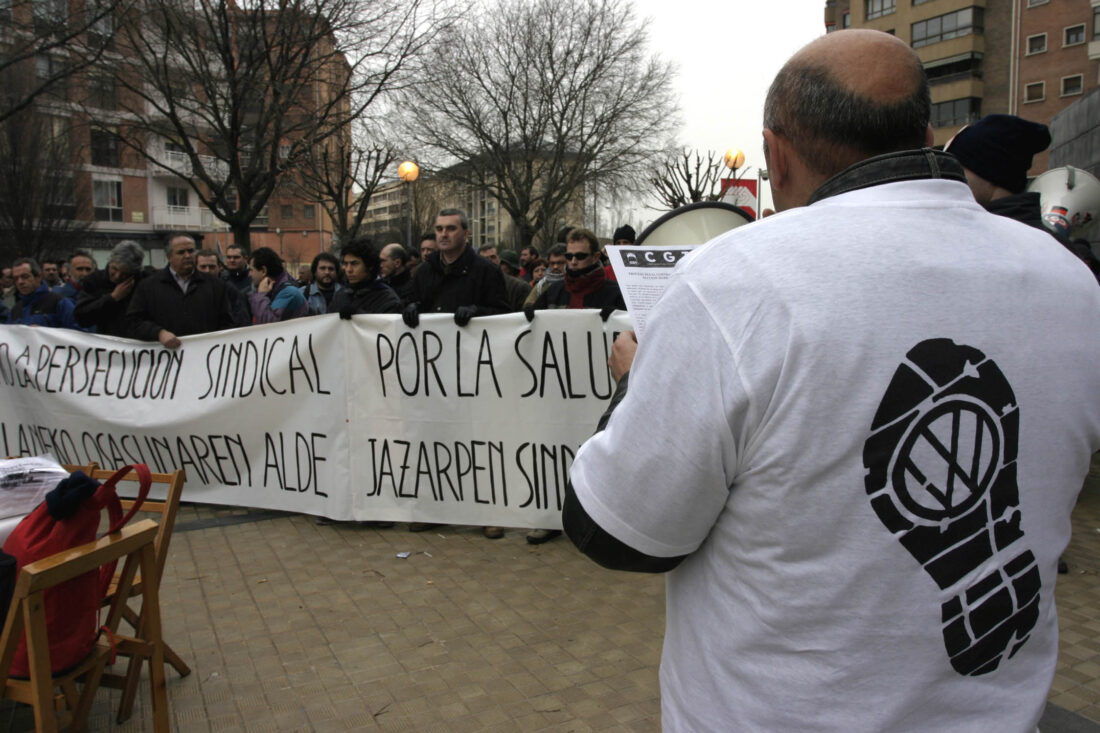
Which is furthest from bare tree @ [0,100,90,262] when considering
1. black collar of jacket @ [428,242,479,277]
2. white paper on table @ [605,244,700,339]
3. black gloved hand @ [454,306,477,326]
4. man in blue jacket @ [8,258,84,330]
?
white paper on table @ [605,244,700,339]

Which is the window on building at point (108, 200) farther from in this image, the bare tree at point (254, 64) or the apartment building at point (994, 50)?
the apartment building at point (994, 50)

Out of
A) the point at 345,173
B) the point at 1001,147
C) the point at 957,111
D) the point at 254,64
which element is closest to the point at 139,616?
the point at 1001,147

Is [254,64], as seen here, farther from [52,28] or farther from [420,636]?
[420,636]

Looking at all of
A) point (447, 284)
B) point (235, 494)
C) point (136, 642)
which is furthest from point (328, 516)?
point (136, 642)

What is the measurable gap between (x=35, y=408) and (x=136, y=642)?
4.66m

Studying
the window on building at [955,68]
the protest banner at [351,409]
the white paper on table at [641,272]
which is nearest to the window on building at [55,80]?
the protest banner at [351,409]

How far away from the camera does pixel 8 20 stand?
1164 cm

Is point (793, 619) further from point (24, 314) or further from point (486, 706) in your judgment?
point (24, 314)

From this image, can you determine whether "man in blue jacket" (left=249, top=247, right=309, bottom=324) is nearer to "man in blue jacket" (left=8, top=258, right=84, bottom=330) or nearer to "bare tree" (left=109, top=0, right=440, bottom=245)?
"man in blue jacket" (left=8, top=258, right=84, bottom=330)

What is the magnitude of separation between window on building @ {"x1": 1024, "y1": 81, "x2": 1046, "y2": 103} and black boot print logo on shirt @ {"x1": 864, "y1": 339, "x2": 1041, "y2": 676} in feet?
199

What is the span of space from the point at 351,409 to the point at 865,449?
16.3ft

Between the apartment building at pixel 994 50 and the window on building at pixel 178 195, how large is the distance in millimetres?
46516

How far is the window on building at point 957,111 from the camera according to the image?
5456 centimetres

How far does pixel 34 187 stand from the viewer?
30.2m
